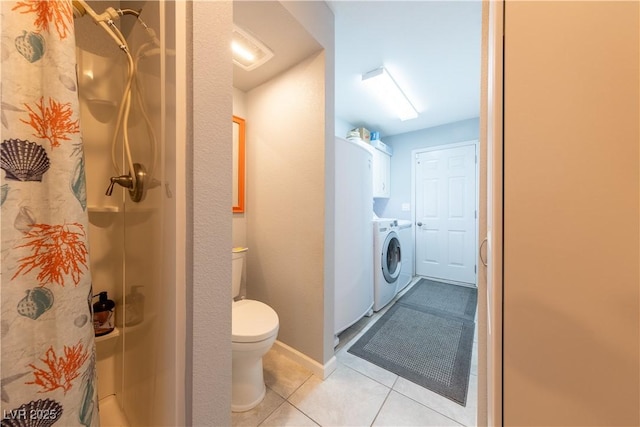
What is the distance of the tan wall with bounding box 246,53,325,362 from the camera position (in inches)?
57.8

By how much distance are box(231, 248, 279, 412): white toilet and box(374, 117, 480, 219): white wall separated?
299 cm

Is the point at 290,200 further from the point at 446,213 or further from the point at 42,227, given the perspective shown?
the point at 446,213

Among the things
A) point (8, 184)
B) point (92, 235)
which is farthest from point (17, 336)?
point (92, 235)

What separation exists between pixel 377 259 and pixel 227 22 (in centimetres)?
209

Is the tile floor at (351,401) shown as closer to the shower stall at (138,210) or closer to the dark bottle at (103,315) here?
the shower stall at (138,210)

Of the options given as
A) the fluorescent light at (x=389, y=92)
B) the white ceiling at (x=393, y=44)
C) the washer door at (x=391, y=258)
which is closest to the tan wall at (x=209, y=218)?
the white ceiling at (x=393, y=44)

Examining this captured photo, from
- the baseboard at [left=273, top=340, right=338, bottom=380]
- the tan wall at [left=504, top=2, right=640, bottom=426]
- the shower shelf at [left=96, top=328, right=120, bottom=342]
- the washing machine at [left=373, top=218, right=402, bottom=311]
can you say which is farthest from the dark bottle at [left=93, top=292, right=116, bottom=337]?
the washing machine at [left=373, top=218, right=402, bottom=311]

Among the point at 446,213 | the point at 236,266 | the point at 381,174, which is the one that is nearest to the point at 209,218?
the point at 236,266

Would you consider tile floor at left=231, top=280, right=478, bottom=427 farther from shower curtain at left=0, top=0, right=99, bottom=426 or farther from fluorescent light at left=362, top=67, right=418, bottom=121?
fluorescent light at left=362, top=67, right=418, bottom=121

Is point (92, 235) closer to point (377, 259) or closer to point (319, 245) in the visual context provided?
point (319, 245)

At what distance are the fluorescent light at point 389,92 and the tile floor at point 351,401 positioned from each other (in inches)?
95.1

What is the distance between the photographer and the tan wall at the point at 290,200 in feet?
4.82

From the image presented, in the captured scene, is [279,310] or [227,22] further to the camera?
[279,310]

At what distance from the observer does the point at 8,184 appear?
0.54m
